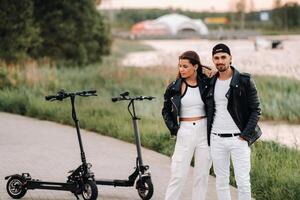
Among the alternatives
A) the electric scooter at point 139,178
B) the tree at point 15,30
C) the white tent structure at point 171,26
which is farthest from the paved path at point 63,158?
the white tent structure at point 171,26

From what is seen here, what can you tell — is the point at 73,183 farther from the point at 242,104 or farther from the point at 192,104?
the point at 242,104

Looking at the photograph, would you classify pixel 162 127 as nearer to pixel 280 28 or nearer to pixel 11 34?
pixel 11 34

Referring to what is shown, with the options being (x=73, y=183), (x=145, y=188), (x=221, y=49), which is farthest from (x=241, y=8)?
(x=221, y=49)

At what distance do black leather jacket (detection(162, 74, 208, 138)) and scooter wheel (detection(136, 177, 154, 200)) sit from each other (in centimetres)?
135

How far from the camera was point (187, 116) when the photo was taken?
21.5 ft

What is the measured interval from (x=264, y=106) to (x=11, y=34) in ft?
40.6

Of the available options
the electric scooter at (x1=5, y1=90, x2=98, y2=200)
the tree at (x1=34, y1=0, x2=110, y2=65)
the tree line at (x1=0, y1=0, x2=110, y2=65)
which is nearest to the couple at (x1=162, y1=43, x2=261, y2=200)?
the electric scooter at (x1=5, y1=90, x2=98, y2=200)

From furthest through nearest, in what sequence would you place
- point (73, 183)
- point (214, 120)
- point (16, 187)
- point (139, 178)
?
point (16, 187) < point (139, 178) < point (73, 183) < point (214, 120)

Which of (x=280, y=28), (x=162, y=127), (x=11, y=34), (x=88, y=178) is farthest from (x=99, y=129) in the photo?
(x=280, y=28)

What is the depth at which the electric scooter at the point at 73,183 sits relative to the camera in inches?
299

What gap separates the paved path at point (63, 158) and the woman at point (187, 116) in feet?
5.28

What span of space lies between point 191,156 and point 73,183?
1.67 m

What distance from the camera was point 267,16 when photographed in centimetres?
16125

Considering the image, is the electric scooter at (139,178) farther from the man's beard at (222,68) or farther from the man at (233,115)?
the man's beard at (222,68)
